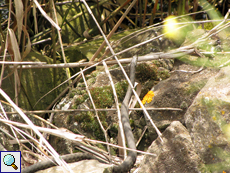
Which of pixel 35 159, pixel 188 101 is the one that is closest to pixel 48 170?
pixel 35 159

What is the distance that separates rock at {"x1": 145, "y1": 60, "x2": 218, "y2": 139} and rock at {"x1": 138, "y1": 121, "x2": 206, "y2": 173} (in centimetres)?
25

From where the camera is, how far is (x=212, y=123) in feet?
4.04

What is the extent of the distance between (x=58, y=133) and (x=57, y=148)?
1191mm

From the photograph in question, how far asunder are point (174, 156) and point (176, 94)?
1.85 ft

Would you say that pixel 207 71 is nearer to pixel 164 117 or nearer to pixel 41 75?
pixel 164 117

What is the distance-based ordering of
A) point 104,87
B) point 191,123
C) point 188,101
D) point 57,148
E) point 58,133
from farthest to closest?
point 104,87, point 57,148, point 188,101, point 191,123, point 58,133

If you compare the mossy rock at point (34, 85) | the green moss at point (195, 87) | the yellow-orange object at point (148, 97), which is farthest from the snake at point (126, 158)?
the mossy rock at point (34, 85)

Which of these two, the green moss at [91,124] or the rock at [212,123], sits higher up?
the rock at [212,123]

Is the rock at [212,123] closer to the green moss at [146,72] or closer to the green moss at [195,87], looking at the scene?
the green moss at [195,87]

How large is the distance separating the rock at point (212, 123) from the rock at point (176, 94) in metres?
0.23

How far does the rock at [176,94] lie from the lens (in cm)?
161

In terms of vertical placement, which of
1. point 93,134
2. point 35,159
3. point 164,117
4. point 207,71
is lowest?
point 35,159

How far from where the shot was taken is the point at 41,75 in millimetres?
2148

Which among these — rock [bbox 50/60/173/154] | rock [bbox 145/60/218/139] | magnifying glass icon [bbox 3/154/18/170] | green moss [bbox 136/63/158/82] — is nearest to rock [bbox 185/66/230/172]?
rock [bbox 145/60/218/139]
